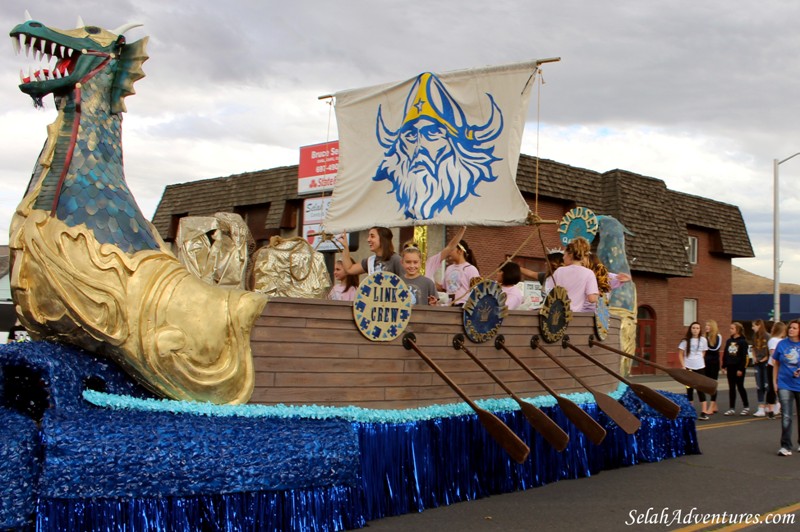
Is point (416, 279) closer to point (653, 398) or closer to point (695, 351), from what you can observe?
point (653, 398)

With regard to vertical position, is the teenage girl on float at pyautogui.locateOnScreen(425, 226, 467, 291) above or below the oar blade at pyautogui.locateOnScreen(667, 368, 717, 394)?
above

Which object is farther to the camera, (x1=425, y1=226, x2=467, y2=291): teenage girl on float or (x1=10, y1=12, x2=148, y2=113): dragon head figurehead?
(x1=425, y1=226, x2=467, y2=291): teenage girl on float

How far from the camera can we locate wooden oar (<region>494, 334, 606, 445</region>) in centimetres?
585

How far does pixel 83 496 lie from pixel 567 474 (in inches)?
173

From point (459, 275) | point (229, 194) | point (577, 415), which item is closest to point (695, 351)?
point (459, 275)

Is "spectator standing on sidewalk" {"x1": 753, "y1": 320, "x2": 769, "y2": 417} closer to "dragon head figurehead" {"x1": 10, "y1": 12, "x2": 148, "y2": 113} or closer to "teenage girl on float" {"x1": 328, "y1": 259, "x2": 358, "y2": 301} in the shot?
"teenage girl on float" {"x1": 328, "y1": 259, "x2": 358, "y2": 301}

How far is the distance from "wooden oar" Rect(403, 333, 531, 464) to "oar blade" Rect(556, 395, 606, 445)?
0.80 m

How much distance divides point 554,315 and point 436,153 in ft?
9.35

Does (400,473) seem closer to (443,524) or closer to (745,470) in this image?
(443,524)

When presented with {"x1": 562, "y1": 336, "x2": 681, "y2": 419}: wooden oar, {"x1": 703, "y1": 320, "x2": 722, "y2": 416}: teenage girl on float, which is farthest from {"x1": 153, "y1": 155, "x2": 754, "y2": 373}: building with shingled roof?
{"x1": 562, "y1": 336, "x2": 681, "y2": 419}: wooden oar

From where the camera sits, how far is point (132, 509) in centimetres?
407

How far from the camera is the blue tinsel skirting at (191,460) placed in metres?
3.89

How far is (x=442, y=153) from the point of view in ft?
30.1

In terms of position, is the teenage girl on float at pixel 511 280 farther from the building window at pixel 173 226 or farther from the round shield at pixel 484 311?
the building window at pixel 173 226
